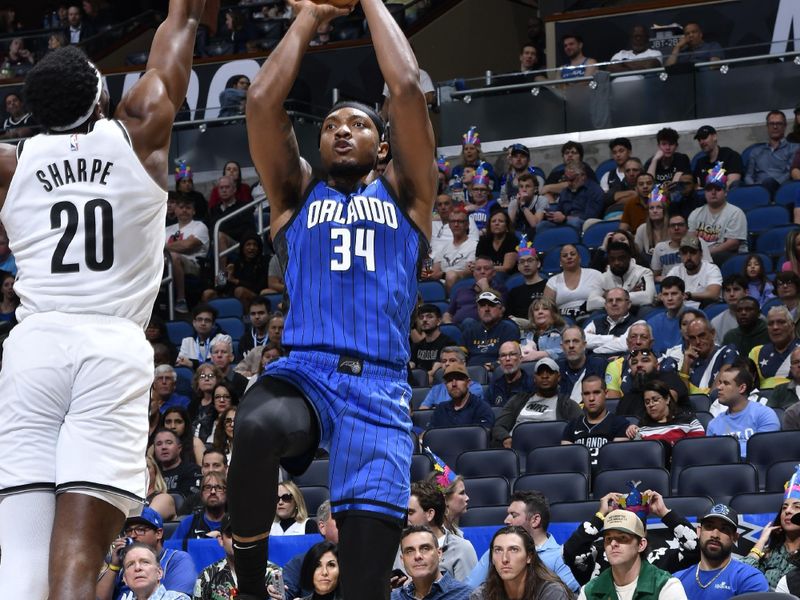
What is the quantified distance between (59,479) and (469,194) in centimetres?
1240

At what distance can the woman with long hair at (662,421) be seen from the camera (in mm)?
10016

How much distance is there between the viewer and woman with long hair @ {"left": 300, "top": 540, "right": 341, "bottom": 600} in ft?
26.8

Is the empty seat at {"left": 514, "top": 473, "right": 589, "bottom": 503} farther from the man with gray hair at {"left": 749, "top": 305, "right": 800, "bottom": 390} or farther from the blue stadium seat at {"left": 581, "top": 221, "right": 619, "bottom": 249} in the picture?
the blue stadium seat at {"left": 581, "top": 221, "right": 619, "bottom": 249}

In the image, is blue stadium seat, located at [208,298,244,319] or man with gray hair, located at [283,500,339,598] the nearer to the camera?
man with gray hair, located at [283,500,339,598]

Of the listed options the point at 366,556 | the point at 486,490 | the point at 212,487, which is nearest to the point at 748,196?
the point at 486,490

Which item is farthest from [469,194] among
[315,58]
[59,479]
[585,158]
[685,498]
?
[59,479]

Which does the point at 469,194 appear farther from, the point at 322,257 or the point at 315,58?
the point at 322,257

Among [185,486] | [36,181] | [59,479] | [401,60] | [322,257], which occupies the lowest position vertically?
[185,486]

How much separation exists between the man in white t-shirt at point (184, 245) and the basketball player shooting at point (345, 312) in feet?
38.3

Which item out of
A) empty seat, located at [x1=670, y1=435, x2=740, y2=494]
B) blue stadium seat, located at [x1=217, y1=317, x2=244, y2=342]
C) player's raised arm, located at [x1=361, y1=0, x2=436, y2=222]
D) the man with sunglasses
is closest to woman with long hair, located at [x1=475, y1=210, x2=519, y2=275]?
blue stadium seat, located at [x1=217, y1=317, x2=244, y2=342]

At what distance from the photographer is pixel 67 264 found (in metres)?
4.05

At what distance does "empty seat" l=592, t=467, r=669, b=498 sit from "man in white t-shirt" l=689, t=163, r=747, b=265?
4.67m

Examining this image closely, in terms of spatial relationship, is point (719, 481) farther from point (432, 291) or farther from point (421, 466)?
point (432, 291)

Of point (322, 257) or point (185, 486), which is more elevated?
point (322, 257)
